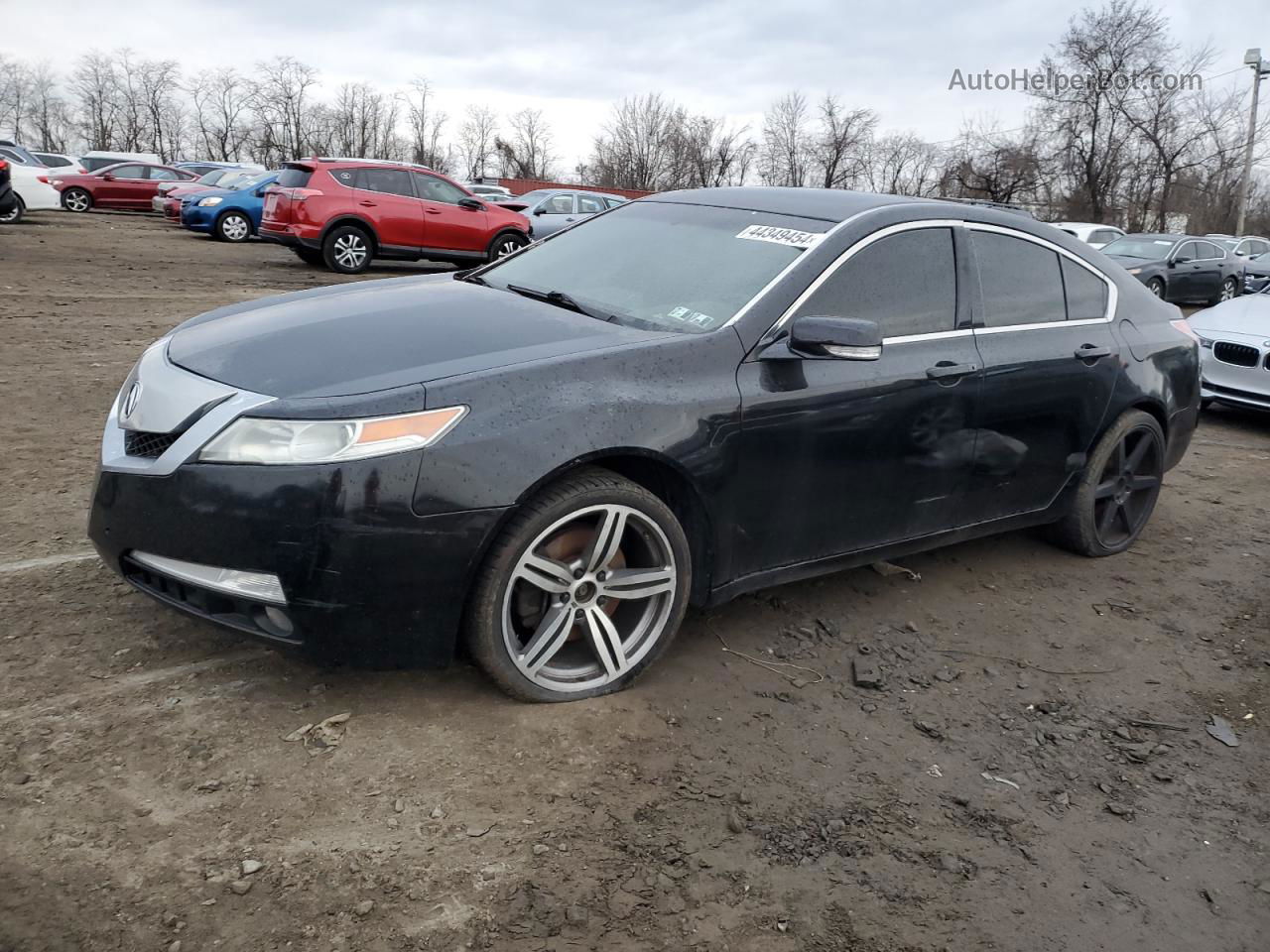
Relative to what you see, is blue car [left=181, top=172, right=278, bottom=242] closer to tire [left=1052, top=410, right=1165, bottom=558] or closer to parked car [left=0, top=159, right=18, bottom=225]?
parked car [left=0, top=159, right=18, bottom=225]

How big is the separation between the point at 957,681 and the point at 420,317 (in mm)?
2267

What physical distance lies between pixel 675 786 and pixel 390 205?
43.7 feet

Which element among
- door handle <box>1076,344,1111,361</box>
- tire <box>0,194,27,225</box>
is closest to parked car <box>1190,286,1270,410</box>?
door handle <box>1076,344,1111,361</box>

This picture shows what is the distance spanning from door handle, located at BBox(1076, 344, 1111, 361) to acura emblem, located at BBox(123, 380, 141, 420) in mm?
3649

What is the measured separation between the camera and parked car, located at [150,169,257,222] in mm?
24625

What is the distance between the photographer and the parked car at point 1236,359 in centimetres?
824

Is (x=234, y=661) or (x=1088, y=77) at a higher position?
(x=1088, y=77)

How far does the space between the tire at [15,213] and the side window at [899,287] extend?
19.4 meters

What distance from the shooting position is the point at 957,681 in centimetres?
366

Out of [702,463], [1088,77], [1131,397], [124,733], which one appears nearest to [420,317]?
[702,463]

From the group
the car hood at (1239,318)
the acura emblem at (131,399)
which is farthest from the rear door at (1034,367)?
the car hood at (1239,318)

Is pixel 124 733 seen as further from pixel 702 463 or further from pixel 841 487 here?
pixel 841 487

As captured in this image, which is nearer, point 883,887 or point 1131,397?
point 883,887

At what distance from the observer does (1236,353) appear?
845cm
